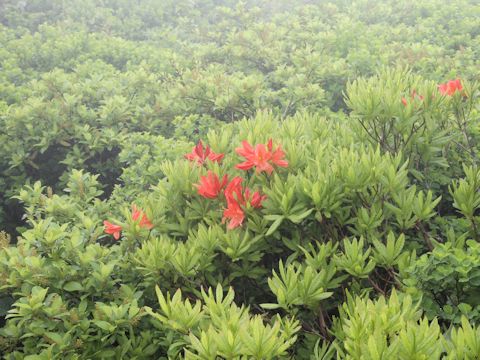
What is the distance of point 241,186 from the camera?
8.03ft

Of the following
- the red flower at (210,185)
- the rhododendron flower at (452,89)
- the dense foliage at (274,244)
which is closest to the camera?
the dense foliage at (274,244)

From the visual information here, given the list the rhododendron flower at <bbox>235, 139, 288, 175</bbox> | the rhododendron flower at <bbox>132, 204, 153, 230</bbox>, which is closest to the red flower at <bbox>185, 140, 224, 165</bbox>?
the rhododendron flower at <bbox>235, 139, 288, 175</bbox>

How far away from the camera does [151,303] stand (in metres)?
2.53

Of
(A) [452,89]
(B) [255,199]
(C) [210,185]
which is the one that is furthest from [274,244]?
(A) [452,89]

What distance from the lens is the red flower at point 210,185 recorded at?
240 centimetres

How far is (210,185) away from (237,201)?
7.8 inches

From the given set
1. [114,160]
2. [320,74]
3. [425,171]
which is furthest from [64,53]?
[425,171]

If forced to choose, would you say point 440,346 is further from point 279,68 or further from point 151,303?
point 279,68

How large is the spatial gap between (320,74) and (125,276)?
3.65 m

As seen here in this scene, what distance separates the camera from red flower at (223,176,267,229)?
225 cm

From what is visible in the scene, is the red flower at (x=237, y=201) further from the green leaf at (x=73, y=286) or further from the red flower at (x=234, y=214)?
the green leaf at (x=73, y=286)

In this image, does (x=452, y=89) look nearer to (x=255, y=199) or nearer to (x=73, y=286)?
(x=255, y=199)

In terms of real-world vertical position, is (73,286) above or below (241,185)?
below

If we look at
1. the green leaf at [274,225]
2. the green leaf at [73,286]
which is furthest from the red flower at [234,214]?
the green leaf at [73,286]
